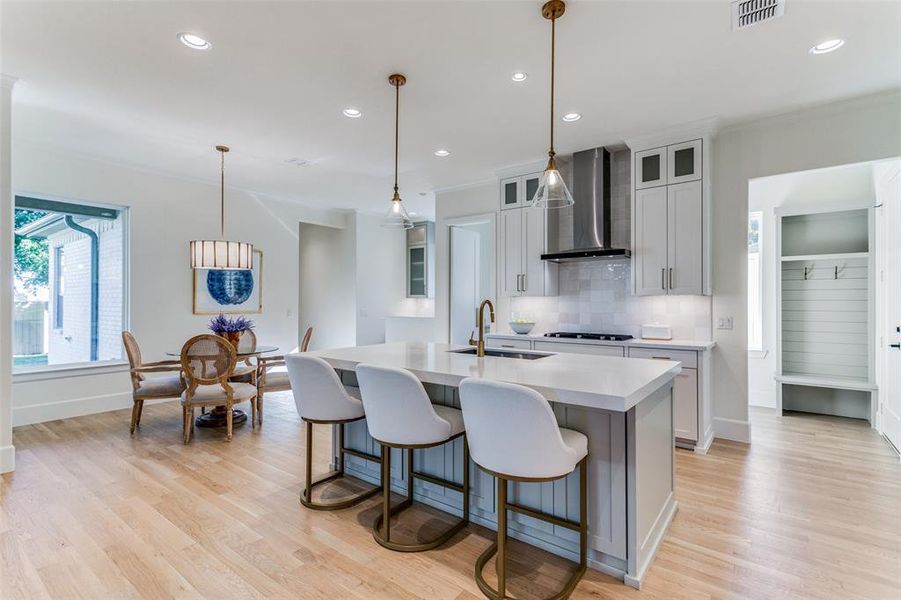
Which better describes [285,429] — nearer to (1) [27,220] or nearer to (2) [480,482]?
(2) [480,482]

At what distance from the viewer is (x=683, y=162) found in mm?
3961

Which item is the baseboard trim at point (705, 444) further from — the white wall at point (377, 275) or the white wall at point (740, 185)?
the white wall at point (377, 275)

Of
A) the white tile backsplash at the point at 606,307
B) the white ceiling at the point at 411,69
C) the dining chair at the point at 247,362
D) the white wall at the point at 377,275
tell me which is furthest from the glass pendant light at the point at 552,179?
the white wall at the point at 377,275

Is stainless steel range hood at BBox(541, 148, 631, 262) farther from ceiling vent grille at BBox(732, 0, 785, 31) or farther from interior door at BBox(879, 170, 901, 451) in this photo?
interior door at BBox(879, 170, 901, 451)

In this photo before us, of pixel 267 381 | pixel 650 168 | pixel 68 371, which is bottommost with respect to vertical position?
pixel 267 381

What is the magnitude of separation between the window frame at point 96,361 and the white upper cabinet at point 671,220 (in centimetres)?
564

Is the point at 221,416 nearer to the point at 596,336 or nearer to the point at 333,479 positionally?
the point at 333,479

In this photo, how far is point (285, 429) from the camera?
14.3 feet

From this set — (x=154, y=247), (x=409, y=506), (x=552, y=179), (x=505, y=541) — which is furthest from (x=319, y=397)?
(x=154, y=247)

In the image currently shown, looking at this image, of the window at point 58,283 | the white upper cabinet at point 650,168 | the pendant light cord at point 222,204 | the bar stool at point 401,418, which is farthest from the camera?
the pendant light cord at point 222,204

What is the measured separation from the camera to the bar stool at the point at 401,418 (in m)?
2.12

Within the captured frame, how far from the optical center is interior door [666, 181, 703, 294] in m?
3.88

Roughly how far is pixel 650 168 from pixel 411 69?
2.46 metres

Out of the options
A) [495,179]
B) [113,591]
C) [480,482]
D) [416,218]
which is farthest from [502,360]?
[416,218]
